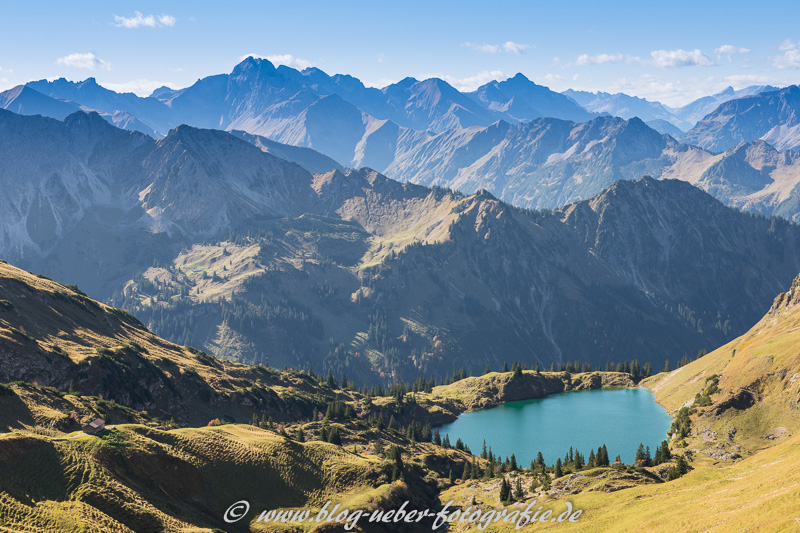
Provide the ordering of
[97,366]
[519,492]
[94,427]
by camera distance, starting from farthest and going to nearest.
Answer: [97,366]
[519,492]
[94,427]

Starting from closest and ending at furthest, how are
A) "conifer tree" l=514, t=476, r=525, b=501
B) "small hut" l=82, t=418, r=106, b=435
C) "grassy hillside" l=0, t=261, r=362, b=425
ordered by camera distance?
"small hut" l=82, t=418, r=106, b=435 → "conifer tree" l=514, t=476, r=525, b=501 → "grassy hillside" l=0, t=261, r=362, b=425

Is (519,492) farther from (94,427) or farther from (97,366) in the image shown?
(97,366)

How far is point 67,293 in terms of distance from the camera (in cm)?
19825

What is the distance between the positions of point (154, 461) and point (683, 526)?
3063 inches

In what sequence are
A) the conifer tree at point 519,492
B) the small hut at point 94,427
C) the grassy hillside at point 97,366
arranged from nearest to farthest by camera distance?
the small hut at point 94,427
the conifer tree at point 519,492
the grassy hillside at point 97,366

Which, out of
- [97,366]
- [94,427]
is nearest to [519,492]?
[94,427]

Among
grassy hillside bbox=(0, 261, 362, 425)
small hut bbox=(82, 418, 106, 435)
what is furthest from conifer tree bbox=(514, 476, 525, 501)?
grassy hillside bbox=(0, 261, 362, 425)

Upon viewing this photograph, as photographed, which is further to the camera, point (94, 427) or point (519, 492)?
point (519, 492)

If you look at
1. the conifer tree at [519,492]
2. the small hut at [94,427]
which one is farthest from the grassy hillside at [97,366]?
the conifer tree at [519,492]

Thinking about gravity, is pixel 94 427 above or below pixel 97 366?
below

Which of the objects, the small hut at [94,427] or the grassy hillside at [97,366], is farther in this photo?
the grassy hillside at [97,366]

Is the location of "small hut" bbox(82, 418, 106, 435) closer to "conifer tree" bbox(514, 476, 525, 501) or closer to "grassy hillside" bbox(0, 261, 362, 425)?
"grassy hillside" bbox(0, 261, 362, 425)

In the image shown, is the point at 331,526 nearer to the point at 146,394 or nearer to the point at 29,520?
the point at 29,520

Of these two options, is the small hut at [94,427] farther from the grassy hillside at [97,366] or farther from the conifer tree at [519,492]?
the conifer tree at [519,492]
